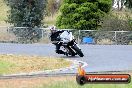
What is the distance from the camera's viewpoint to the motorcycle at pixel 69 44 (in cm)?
2452

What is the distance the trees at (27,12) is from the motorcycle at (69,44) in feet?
48.7

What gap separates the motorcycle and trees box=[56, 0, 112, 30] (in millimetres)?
14633

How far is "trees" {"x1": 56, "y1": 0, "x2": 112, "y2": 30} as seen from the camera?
39.9m

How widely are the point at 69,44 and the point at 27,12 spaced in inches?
604

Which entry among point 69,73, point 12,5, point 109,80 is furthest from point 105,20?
point 109,80

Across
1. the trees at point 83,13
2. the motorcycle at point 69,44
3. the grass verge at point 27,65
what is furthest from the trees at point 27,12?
the grass verge at point 27,65

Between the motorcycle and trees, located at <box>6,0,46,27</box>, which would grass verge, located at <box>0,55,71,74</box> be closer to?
the motorcycle

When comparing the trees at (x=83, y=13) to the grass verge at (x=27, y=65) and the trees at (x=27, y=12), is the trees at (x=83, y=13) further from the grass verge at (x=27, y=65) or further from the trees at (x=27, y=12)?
the grass verge at (x=27, y=65)

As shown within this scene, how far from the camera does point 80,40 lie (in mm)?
35719

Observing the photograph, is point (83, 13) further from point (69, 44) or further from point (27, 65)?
point (27, 65)

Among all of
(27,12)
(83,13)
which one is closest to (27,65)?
(27,12)

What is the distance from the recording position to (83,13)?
4031 cm

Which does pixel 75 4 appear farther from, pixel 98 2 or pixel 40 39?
pixel 40 39

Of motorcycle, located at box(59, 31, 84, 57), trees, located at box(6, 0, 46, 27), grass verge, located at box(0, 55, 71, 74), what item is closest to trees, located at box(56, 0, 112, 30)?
trees, located at box(6, 0, 46, 27)
